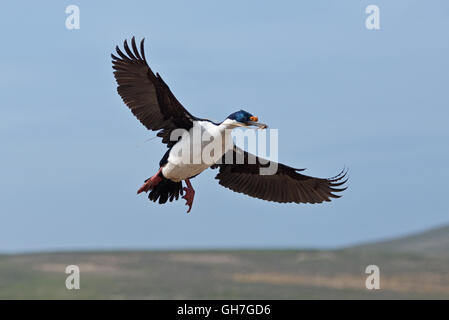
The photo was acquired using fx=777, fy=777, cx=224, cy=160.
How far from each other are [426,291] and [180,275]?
15.1m

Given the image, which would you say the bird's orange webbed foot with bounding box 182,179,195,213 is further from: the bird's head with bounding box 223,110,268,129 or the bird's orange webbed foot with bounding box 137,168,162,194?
the bird's head with bounding box 223,110,268,129

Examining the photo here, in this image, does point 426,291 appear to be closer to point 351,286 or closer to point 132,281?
point 351,286

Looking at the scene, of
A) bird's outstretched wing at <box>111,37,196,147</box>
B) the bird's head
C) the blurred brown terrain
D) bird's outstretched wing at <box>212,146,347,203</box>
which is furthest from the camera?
the blurred brown terrain

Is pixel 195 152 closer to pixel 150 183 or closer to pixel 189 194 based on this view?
pixel 150 183

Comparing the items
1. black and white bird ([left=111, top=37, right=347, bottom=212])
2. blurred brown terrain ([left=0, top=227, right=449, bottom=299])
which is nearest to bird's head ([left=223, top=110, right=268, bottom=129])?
black and white bird ([left=111, top=37, right=347, bottom=212])

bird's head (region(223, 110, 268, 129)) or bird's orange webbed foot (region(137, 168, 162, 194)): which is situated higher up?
bird's head (region(223, 110, 268, 129))

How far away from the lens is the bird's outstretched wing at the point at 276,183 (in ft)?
50.4

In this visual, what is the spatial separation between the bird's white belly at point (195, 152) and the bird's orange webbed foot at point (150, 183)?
0.29m

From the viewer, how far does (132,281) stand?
1875 inches

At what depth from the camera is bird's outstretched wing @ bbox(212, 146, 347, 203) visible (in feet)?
50.4

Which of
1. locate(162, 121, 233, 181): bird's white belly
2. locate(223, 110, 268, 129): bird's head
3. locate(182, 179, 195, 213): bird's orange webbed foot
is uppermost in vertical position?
locate(223, 110, 268, 129): bird's head

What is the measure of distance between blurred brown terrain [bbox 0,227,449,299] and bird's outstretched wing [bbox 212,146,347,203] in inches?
1084

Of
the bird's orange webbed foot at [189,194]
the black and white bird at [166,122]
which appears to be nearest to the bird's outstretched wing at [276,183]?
the black and white bird at [166,122]

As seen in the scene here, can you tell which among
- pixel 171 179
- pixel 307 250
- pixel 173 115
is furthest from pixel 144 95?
pixel 307 250
